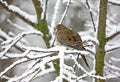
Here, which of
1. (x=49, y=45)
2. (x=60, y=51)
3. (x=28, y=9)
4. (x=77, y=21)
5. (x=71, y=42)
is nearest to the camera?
(x=60, y=51)

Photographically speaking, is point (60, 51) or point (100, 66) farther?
point (100, 66)

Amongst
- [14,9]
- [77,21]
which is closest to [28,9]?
[77,21]

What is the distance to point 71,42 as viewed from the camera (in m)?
2.37

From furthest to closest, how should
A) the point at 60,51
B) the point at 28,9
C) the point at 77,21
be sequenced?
the point at 28,9
the point at 77,21
the point at 60,51

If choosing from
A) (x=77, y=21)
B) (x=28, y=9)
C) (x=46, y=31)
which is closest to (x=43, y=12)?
(x=46, y=31)

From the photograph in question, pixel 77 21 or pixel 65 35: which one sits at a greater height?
pixel 65 35

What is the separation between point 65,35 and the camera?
247 centimetres

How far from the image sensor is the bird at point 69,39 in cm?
232

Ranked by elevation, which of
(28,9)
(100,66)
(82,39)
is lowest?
(28,9)

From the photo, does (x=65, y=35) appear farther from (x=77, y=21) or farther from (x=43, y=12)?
(x=77, y=21)

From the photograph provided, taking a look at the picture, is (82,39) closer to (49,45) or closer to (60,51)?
(49,45)

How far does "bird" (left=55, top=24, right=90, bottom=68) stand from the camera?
2.32m

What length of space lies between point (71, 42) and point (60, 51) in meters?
0.49

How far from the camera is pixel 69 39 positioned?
7.86 ft
